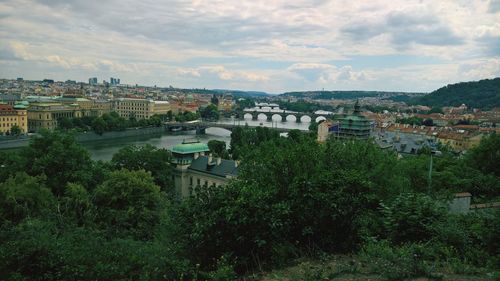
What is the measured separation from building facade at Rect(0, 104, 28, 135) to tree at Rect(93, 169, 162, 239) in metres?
50.7

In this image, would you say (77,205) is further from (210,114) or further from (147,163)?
(210,114)

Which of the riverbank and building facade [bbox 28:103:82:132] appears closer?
the riverbank

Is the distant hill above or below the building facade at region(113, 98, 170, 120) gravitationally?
above

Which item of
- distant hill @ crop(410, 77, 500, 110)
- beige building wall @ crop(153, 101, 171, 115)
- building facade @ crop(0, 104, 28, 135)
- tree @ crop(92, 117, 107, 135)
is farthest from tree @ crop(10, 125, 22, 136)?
distant hill @ crop(410, 77, 500, 110)

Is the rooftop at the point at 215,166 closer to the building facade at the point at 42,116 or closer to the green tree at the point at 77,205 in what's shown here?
the green tree at the point at 77,205

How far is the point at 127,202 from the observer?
1598cm

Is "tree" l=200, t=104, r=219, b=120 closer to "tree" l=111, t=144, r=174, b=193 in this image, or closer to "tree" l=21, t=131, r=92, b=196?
"tree" l=111, t=144, r=174, b=193

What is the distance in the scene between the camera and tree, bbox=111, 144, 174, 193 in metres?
22.0

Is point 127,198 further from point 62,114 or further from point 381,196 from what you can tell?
point 62,114

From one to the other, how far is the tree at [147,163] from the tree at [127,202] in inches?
206

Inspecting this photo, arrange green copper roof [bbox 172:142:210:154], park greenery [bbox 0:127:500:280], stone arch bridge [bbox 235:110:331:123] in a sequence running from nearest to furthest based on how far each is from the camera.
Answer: park greenery [bbox 0:127:500:280] < green copper roof [bbox 172:142:210:154] < stone arch bridge [bbox 235:110:331:123]

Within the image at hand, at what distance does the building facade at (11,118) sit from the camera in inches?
2307

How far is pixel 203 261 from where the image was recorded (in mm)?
6875

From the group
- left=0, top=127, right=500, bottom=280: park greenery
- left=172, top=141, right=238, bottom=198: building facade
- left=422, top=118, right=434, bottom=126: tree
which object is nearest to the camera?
left=0, top=127, right=500, bottom=280: park greenery
